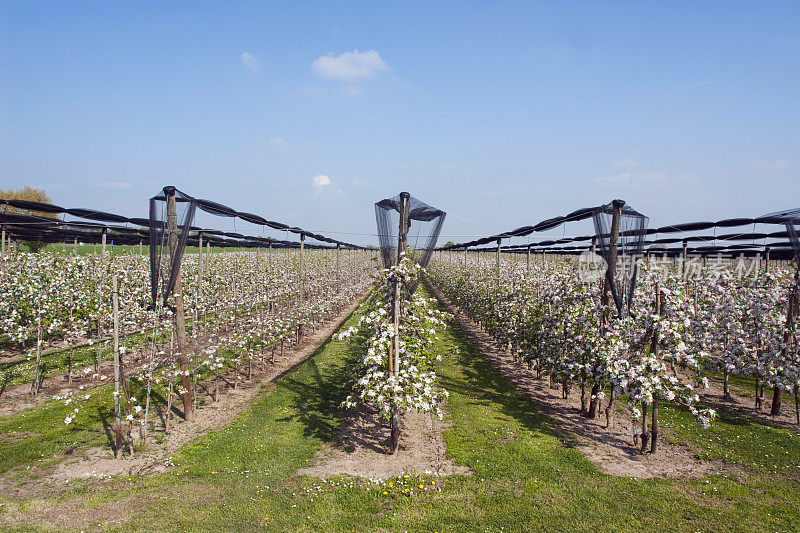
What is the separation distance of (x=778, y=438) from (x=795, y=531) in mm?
4181

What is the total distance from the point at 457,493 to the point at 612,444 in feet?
12.7

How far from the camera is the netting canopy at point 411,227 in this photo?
776 cm

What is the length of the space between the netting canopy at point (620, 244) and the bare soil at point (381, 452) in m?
4.42

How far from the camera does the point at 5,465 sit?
6.73m

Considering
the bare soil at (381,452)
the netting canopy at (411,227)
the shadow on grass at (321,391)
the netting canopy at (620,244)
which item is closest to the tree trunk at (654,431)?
the netting canopy at (620,244)

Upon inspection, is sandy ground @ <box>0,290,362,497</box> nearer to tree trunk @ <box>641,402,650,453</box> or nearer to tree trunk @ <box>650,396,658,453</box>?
tree trunk @ <box>641,402,650,453</box>

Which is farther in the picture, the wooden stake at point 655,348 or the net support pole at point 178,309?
the net support pole at point 178,309

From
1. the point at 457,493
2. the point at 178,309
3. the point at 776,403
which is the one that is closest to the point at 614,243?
the point at 457,493

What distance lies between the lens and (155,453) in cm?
735

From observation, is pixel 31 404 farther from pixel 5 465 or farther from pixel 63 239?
pixel 63 239

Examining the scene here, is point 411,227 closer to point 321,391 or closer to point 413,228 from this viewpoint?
point 413,228

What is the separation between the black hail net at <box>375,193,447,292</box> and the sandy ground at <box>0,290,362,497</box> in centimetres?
541

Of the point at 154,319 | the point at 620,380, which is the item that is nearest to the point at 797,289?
the point at 620,380

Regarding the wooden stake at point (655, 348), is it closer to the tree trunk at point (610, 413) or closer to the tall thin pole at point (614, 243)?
the tall thin pole at point (614, 243)
